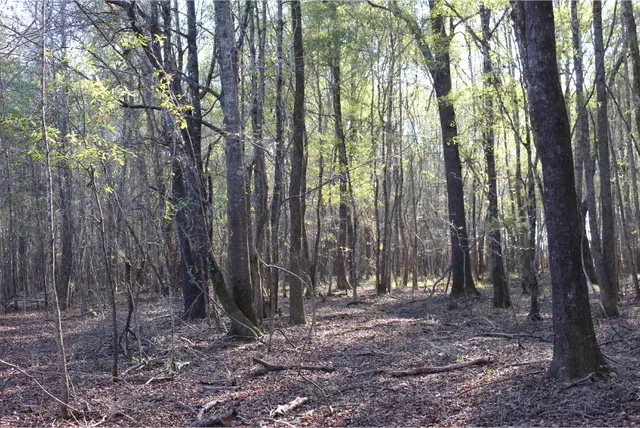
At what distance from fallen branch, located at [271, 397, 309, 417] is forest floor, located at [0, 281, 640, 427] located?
3 centimetres

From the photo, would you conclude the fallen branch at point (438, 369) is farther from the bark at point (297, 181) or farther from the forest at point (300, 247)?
the bark at point (297, 181)

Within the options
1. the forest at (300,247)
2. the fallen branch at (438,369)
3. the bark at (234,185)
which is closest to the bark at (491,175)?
the forest at (300,247)

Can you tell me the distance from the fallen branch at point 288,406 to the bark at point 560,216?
8.52 feet

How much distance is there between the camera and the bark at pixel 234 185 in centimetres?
1005

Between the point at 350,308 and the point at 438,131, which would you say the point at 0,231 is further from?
the point at 438,131

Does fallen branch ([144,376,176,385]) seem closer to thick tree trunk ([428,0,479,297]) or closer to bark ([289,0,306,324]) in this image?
bark ([289,0,306,324])

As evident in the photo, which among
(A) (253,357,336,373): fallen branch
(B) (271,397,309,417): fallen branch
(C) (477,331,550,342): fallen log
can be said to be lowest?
(B) (271,397,309,417): fallen branch

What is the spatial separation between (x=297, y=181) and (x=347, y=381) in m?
5.43

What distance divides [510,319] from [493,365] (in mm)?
4514

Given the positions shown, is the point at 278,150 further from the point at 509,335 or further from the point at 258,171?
the point at 509,335

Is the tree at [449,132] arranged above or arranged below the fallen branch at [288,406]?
above

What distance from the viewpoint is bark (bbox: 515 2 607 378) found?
5.48m

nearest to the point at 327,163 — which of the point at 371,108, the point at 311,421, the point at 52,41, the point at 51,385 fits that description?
the point at 371,108

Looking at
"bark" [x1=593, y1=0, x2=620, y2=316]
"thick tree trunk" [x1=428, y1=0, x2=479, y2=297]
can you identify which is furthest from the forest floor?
"thick tree trunk" [x1=428, y1=0, x2=479, y2=297]
